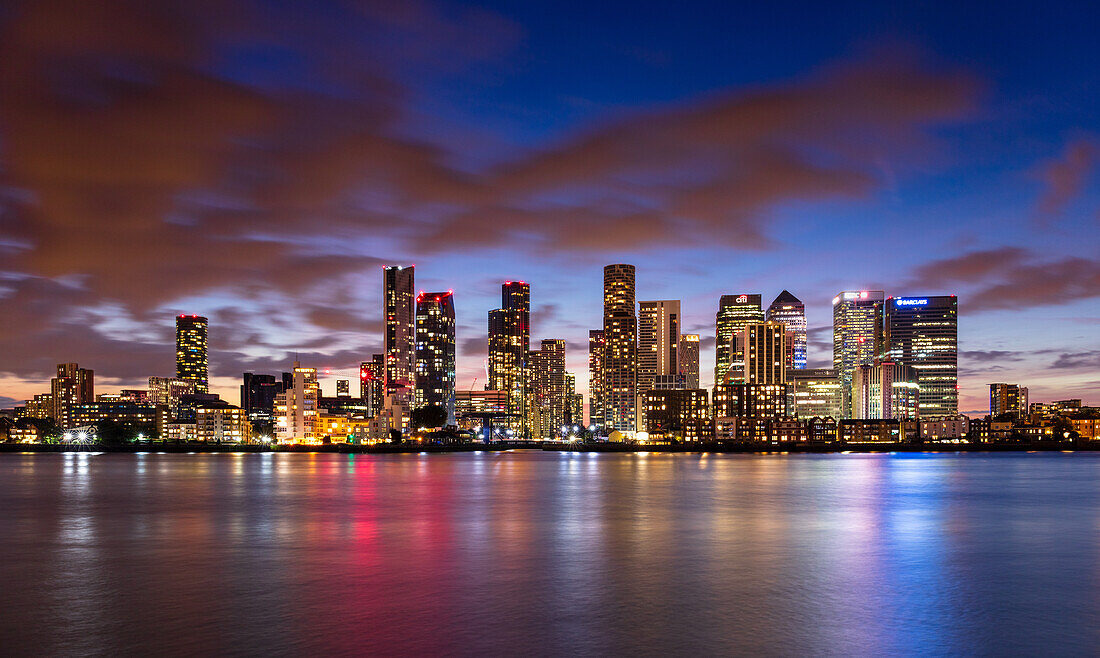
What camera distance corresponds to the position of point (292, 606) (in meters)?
28.3

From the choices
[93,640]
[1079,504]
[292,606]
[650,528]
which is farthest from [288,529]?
[1079,504]

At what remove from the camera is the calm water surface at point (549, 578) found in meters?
24.4

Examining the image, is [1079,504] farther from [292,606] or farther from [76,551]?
[76,551]

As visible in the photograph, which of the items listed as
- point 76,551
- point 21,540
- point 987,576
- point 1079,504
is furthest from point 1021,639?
point 1079,504

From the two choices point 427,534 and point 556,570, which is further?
point 427,534

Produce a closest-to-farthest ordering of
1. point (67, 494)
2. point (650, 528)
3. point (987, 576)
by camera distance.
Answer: point (987, 576) → point (650, 528) → point (67, 494)

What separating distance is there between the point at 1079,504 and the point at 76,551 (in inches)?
2853

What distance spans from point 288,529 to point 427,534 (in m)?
9.13

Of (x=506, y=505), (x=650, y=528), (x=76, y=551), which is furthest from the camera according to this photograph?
(x=506, y=505)

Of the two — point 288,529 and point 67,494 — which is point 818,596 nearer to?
point 288,529

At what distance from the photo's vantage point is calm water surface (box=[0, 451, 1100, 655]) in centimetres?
2441

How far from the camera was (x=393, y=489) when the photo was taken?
3563 inches

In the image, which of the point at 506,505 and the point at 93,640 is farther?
the point at 506,505

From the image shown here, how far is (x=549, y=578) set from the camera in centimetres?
3438
